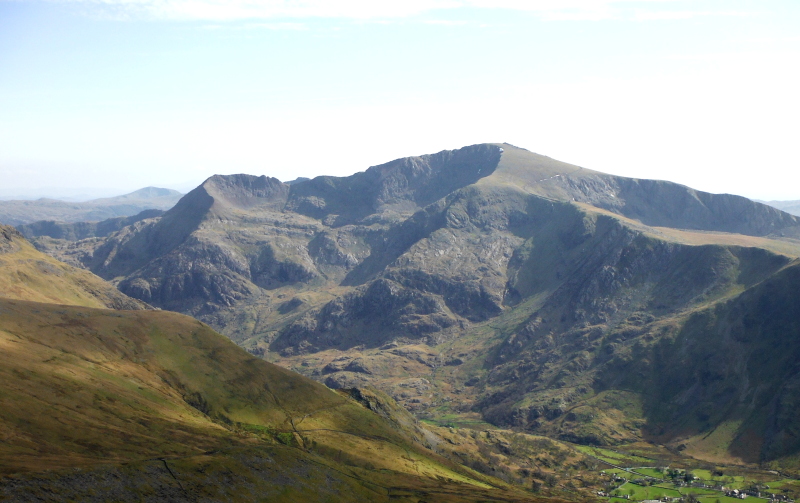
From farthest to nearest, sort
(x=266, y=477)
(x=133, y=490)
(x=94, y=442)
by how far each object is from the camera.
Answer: (x=266, y=477) < (x=94, y=442) < (x=133, y=490)

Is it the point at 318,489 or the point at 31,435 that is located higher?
the point at 31,435

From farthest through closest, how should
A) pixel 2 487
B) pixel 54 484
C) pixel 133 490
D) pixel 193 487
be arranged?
pixel 193 487
pixel 133 490
pixel 54 484
pixel 2 487

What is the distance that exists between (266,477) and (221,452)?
14.6 m

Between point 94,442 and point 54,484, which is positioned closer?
point 54,484

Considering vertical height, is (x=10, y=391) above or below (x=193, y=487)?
above

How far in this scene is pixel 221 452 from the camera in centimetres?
18562

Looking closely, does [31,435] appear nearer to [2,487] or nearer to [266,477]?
[2,487]

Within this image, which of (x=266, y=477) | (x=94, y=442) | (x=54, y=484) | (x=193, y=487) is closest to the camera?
(x=54, y=484)

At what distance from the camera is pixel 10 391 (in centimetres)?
18312

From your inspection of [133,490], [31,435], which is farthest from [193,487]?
[31,435]

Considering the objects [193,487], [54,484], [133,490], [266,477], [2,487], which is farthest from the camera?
[266,477]

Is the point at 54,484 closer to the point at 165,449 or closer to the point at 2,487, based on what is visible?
the point at 2,487

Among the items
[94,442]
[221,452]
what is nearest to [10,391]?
[94,442]

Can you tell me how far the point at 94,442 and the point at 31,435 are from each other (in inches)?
593
